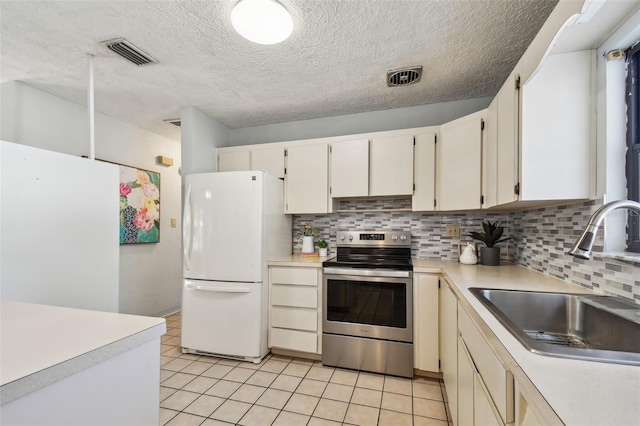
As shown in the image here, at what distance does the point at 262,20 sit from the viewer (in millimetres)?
1481

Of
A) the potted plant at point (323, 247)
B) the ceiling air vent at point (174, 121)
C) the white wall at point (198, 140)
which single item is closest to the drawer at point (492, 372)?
the potted plant at point (323, 247)

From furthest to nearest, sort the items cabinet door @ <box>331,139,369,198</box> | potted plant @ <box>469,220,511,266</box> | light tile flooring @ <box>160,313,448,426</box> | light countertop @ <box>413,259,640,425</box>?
cabinet door @ <box>331,139,369,198</box> < potted plant @ <box>469,220,511,266</box> < light tile flooring @ <box>160,313,448,426</box> < light countertop @ <box>413,259,640,425</box>

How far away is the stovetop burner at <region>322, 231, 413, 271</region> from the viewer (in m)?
2.67

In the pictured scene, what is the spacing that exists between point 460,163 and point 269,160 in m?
1.76

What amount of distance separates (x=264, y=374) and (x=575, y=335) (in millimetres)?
1985

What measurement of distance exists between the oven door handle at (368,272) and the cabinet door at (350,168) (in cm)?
72

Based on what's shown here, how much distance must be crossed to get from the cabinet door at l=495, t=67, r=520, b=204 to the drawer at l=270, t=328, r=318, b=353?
1773 millimetres

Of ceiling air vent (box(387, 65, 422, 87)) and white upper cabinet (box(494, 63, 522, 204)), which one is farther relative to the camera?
ceiling air vent (box(387, 65, 422, 87))

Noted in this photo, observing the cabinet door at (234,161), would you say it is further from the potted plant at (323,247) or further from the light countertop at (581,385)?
the light countertop at (581,385)

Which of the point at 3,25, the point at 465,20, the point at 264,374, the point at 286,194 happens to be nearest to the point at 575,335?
the point at 465,20

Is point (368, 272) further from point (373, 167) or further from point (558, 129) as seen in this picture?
point (558, 129)

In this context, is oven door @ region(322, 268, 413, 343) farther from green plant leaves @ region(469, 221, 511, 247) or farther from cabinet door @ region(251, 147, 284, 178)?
cabinet door @ region(251, 147, 284, 178)

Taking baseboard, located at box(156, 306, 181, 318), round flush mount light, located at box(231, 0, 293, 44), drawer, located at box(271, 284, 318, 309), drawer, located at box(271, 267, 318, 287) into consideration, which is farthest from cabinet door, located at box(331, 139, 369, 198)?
baseboard, located at box(156, 306, 181, 318)

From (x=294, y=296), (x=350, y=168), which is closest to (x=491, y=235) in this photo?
(x=350, y=168)
